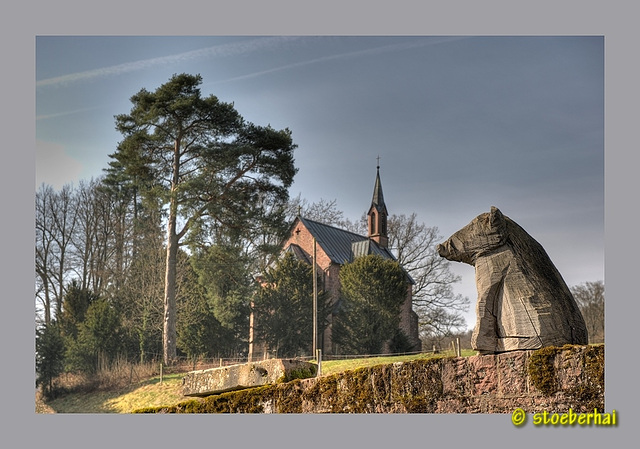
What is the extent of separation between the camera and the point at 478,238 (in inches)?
187

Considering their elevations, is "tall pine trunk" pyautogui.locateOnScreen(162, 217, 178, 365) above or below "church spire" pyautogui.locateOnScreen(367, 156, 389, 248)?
below

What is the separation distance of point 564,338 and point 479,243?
763mm

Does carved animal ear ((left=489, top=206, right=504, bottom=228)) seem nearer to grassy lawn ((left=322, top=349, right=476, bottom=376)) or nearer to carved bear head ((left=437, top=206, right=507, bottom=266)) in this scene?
carved bear head ((left=437, top=206, right=507, bottom=266))

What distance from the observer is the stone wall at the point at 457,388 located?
13.7ft

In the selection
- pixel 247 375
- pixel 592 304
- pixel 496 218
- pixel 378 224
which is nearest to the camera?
pixel 496 218

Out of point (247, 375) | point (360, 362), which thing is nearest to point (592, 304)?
point (360, 362)

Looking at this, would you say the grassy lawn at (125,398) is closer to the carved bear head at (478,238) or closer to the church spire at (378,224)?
the church spire at (378,224)

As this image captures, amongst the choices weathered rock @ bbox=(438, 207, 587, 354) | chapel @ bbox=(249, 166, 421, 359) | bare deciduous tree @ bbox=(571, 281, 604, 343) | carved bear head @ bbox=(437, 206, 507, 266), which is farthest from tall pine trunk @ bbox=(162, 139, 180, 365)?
weathered rock @ bbox=(438, 207, 587, 354)

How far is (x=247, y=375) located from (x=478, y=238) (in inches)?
78.4

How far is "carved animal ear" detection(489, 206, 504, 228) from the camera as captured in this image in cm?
465

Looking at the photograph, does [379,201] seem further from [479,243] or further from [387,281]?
[479,243]

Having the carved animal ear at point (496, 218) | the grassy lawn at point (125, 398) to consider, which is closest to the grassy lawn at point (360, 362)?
the grassy lawn at point (125, 398)

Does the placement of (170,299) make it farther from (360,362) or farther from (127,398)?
(360,362)

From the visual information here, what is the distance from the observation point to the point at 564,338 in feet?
14.8
